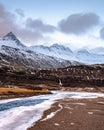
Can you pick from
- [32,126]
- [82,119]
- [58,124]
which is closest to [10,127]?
[32,126]

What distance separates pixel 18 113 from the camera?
42188 mm

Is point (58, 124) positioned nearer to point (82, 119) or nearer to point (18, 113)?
point (82, 119)

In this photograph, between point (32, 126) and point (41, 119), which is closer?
point (32, 126)

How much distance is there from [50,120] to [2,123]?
5274 mm

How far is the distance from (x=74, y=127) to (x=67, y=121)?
3.72 meters

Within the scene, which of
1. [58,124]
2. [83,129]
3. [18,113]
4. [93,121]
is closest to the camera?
[83,129]

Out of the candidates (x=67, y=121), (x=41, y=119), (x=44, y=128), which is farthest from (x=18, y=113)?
(x=44, y=128)

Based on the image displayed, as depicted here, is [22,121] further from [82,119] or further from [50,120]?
[82,119]

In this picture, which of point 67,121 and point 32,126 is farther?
point 67,121

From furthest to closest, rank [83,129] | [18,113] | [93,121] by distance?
1. [18,113]
2. [93,121]
3. [83,129]

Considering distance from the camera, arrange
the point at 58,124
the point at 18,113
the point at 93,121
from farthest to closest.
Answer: the point at 18,113
the point at 93,121
the point at 58,124

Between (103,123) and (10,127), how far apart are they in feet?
31.8

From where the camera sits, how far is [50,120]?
119 feet

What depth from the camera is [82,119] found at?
1476 inches
